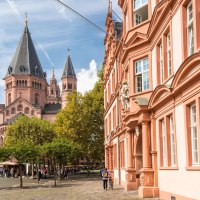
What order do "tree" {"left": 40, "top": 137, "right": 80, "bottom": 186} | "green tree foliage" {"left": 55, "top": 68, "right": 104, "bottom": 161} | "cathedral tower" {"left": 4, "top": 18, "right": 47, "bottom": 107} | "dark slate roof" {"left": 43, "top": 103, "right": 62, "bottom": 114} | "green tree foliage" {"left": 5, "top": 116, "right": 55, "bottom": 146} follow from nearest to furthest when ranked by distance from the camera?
"tree" {"left": 40, "top": 137, "right": 80, "bottom": 186}, "green tree foliage" {"left": 55, "top": 68, "right": 104, "bottom": 161}, "green tree foliage" {"left": 5, "top": 116, "right": 55, "bottom": 146}, "cathedral tower" {"left": 4, "top": 18, "right": 47, "bottom": 107}, "dark slate roof" {"left": 43, "top": 103, "right": 62, "bottom": 114}

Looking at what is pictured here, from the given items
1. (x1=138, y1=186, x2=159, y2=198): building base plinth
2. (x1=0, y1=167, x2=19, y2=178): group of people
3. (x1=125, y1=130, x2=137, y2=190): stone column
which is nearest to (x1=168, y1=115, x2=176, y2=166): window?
(x1=138, y1=186, x2=159, y2=198): building base plinth

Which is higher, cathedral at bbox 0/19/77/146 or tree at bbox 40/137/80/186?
cathedral at bbox 0/19/77/146

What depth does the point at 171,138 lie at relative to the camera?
16.9m

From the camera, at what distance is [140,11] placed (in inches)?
893

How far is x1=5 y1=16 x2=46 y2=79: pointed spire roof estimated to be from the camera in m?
147

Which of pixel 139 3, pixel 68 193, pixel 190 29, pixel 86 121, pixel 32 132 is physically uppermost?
pixel 139 3

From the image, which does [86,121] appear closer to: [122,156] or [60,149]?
[60,149]

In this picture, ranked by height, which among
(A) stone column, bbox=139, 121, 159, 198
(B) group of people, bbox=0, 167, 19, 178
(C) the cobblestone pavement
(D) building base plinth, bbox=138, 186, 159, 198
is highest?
(A) stone column, bbox=139, 121, 159, 198

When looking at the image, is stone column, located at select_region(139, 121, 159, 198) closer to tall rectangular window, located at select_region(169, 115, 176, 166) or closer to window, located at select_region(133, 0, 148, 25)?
tall rectangular window, located at select_region(169, 115, 176, 166)

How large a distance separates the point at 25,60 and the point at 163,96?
133771 millimetres

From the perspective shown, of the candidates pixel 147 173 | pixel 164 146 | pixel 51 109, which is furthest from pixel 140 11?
pixel 51 109

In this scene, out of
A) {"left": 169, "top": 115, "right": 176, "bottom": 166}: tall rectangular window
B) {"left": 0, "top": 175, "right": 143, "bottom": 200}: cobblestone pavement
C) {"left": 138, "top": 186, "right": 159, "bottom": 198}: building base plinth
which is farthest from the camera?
{"left": 0, "top": 175, "right": 143, "bottom": 200}: cobblestone pavement

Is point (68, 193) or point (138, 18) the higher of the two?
point (138, 18)

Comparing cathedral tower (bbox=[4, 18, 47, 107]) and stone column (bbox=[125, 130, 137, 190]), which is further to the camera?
cathedral tower (bbox=[4, 18, 47, 107])
